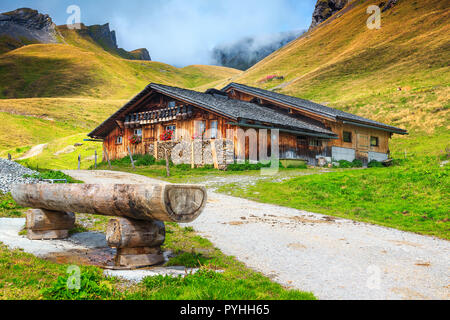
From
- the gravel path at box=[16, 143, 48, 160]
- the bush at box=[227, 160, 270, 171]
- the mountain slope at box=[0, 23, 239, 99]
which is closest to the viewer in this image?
the bush at box=[227, 160, 270, 171]

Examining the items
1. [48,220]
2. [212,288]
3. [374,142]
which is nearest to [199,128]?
[374,142]

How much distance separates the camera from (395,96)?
157 feet

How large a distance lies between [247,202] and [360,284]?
26.2ft

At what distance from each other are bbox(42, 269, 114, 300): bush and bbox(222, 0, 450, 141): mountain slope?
38.0 m

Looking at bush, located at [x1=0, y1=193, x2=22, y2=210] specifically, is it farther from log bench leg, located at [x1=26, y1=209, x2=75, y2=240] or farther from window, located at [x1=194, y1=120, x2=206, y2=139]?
window, located at [x1=194, y1=120, x2=206, y2=139]

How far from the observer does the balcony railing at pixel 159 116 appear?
26086 millimetres

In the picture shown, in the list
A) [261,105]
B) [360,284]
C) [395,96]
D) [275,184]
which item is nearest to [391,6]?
[395,96]

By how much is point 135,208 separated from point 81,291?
54.4 inches

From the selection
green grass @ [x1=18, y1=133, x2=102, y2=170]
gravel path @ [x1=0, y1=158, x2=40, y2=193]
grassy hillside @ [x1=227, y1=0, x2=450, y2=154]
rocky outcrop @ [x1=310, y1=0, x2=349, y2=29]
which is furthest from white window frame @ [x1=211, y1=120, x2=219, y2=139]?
rocky outcrop @ [x1=310, y1=0, x2=349, y2=29]

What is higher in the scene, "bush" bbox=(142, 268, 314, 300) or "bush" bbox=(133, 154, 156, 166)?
"bush" bbox=(133, 154, 156, 166)

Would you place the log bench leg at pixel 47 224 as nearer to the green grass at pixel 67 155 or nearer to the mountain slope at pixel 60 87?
the green grass at pixel 67 155

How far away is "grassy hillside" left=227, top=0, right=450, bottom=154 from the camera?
138ft

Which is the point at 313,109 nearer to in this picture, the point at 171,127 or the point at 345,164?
the point at 345,164

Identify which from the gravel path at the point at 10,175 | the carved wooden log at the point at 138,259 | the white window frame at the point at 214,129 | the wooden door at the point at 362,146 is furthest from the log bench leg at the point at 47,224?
the wooden door at the point at 362,146
